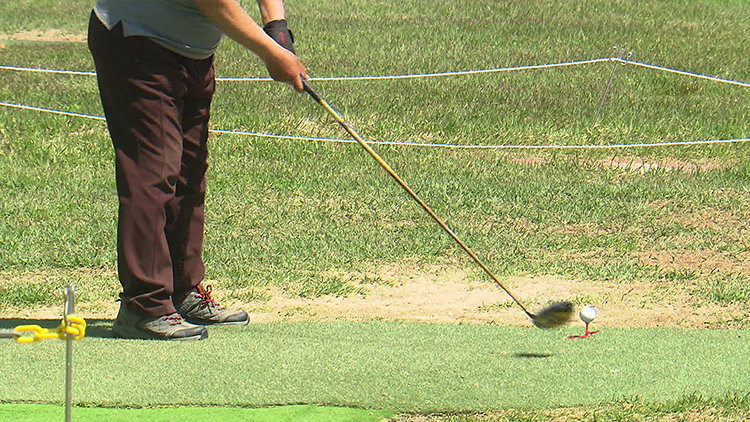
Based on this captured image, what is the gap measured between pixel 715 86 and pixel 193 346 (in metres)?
8.81

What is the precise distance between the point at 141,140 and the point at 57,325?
1.01 metres

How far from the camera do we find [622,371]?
145 inches

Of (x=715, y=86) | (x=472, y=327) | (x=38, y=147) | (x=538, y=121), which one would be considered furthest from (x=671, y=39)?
(x=472, y=327)

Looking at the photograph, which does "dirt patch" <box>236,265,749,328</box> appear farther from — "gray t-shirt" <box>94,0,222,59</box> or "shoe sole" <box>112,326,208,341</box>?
"gray t-shirt" <box>94,0,222,59</box>

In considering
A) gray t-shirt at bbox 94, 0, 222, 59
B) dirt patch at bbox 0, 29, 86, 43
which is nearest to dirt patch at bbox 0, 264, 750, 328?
gray t-shirt at bbox 94, 0, 222, 59

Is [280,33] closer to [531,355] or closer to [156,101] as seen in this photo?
[156,101]

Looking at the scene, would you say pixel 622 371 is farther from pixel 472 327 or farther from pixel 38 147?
pixel 38 147

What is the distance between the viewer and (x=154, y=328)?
157 inches

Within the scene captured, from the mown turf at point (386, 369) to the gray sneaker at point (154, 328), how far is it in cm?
6

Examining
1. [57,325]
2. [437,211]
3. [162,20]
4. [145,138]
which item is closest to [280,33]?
[162,20]

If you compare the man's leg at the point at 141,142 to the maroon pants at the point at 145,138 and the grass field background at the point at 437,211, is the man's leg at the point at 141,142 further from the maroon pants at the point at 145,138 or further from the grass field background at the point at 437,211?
the grass field background at the point at 437,211

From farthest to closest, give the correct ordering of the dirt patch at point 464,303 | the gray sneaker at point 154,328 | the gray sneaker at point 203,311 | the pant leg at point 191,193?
the dirt patch at point 464,303
the gray sneaker at point 203,311
the pant leg at point 191,193
the gray sneaker at point 154,328

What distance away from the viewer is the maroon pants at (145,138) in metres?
3.79

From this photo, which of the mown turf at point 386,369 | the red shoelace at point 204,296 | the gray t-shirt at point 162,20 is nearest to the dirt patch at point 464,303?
the red shoelace at point 204,296
